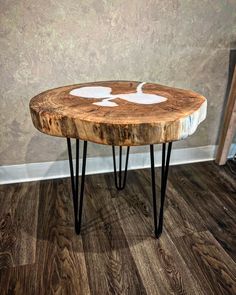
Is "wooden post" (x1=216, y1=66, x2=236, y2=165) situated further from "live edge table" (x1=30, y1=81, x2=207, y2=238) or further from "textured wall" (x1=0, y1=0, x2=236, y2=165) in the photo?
"live edge table" (x1=30, y1=81, x2=207, y2=238)

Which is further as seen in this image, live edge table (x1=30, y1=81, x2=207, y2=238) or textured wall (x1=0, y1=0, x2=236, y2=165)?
textured wall (x1=0, y1=0, x2=236, y2=165)

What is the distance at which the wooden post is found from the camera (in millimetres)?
1700

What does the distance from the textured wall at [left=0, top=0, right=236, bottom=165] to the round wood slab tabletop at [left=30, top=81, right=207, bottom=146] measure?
46 centimetres

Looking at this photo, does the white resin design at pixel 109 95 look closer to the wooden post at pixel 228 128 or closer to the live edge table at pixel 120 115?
the live edge table at pixel 120 115

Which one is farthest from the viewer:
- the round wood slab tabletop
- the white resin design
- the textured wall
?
the textured wall

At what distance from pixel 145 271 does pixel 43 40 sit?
125 centimetres

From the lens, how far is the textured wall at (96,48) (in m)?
1.37

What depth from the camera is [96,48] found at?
4.81 feet

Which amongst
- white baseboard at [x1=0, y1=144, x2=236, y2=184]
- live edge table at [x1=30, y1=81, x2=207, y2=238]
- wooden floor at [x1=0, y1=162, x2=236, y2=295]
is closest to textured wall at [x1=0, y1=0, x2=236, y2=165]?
white baseboard at [x1=0, y1=144, x2=236, y2=184]

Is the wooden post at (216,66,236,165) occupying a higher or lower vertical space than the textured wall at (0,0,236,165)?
lower

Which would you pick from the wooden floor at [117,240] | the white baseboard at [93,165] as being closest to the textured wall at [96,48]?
the white baseboard at [93,165]

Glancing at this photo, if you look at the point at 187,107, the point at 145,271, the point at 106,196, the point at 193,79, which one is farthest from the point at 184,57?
the point at 145,271

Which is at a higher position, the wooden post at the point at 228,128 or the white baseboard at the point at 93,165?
the wooden post at the point at 228,128

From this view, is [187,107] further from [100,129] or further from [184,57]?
[184,57]
